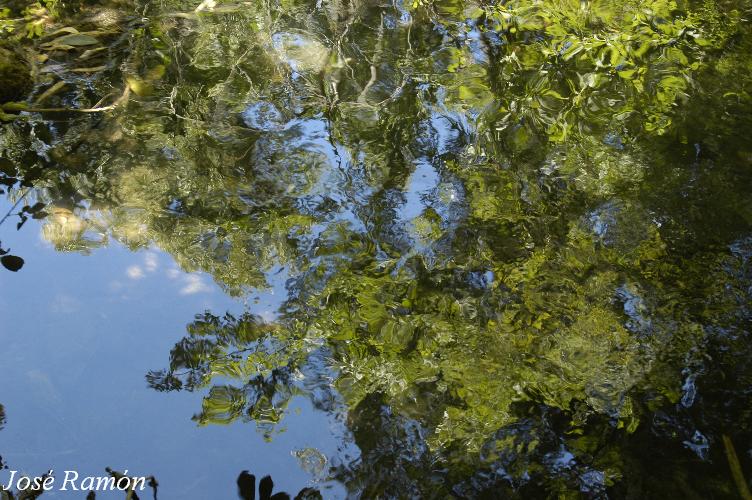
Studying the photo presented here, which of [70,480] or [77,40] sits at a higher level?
[77,40]

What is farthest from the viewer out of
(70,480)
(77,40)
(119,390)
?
(77,40)

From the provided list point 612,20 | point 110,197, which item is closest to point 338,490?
point 110,197

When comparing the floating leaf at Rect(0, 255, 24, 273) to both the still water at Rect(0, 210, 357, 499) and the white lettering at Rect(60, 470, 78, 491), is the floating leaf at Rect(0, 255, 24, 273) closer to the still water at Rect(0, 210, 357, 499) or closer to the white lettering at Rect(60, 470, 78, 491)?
the still water at Rect(0, 210, 357, 499)

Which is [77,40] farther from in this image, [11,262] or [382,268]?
[382,268]

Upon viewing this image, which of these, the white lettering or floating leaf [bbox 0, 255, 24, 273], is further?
floating leaf [bbox 0, 255, 24, 273]

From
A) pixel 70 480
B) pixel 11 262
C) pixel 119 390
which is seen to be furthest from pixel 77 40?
pixel 70 480

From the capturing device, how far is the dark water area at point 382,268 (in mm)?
1856

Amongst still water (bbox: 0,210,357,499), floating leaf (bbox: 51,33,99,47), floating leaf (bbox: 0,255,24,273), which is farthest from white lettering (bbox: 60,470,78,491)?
floating leaf (bbox: 51,33,99,47)

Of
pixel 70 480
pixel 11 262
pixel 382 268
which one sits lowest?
pixel 70 480

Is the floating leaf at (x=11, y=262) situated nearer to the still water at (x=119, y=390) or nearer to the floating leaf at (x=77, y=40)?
the still water at (x=119, y=390)

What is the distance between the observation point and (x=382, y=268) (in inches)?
93.0

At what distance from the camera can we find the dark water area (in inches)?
73.1

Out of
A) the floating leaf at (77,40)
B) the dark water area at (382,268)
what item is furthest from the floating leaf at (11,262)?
the floating leaf at (77,40)

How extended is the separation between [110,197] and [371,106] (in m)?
1.39
